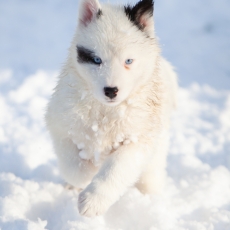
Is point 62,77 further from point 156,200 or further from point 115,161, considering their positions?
point 156,200

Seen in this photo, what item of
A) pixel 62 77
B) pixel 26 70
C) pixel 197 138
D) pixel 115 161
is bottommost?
pixel 115 161

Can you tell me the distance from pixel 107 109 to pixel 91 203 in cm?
80

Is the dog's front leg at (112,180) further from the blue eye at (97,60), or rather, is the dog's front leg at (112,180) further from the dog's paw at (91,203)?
the blue eye at (97,60)

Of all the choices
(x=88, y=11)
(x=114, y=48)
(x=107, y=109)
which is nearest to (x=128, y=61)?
(x=114, y=48)

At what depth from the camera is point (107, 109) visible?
12.0 feet

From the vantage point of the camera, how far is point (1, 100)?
20.4 ft

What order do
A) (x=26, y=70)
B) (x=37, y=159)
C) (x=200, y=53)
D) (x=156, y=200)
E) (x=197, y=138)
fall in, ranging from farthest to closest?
1. (x=200, y=53)
2. (x=26, y=70)
3. (x=197, y=138)
4. (x=37, y=159)
5. (x=156, y=200)

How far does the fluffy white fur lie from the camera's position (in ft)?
10.8

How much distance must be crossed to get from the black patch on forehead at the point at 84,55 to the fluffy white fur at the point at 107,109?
3cm

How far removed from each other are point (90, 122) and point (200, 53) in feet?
17.4

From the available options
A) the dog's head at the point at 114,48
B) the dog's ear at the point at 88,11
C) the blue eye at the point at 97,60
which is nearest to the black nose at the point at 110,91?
the dog's head at the point at 114,48

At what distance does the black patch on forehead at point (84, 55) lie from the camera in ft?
10.9

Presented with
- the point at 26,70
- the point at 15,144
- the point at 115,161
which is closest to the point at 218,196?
the point at 115,161

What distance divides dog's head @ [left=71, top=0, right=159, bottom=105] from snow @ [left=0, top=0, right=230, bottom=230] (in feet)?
2.69
